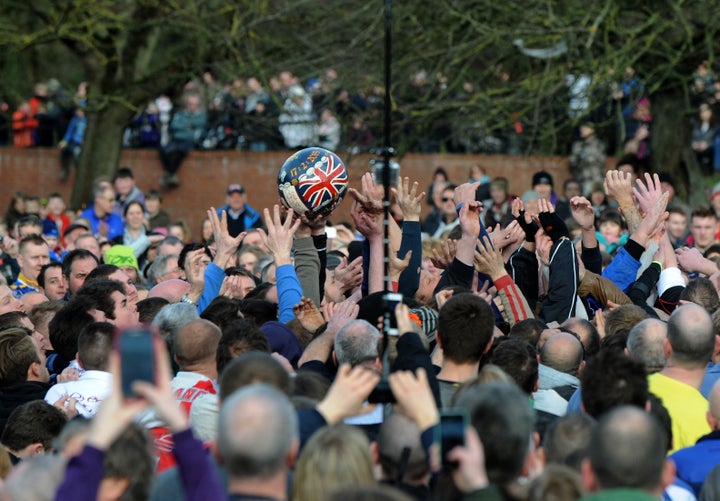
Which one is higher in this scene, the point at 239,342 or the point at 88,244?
the point at 88,244

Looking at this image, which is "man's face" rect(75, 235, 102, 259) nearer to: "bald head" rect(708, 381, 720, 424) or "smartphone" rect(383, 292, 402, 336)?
"smartphone" rect(383, 292, 402, 336)

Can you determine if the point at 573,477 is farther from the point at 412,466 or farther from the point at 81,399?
the point at 81,399

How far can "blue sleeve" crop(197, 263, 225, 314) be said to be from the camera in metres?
9.18

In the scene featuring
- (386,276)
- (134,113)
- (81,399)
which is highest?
(134,113)

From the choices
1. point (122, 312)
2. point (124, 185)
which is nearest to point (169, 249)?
point (122, 312)

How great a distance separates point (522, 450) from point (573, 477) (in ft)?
0.62

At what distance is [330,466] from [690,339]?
101 inches

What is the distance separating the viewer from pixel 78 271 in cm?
1055

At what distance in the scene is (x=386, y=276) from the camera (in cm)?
611

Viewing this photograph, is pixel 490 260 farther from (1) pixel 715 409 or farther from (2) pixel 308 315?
(1) pixel 715 409

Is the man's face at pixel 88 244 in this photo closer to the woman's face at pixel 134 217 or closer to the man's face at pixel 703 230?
the woman's face at pixel 134 217

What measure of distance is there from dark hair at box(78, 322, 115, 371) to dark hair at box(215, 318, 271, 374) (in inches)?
Result: 26.7

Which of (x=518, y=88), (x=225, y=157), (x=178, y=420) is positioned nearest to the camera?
(x=178, y=420)

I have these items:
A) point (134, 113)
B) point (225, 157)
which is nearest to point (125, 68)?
point (134, 113)
